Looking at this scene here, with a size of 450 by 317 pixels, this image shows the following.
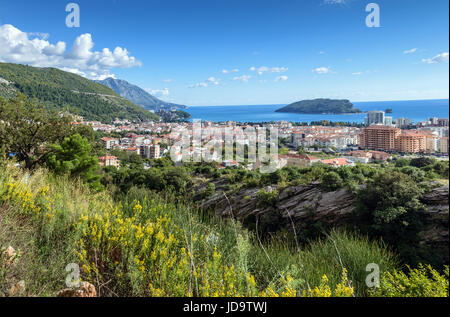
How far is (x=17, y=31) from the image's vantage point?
3.78 m

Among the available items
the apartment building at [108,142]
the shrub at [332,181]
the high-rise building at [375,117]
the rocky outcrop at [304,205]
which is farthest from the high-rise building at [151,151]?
the high-rise building at [375,117]

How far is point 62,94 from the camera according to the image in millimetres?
15461

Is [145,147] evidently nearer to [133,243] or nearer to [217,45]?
[217,45]

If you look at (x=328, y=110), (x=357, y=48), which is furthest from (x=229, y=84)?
(x=328, y=110)

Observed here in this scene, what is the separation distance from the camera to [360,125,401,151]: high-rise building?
11942mm

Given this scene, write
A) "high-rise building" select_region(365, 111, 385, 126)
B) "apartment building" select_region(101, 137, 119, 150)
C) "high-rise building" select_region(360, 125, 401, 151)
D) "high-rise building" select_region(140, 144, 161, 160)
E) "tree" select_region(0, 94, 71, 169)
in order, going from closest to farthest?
1. "tree" select_region(0, 94, 71, 169)
2. "high-rise building" select_region(360, 125, 401, 151)
3. "high-rise building" select_region(365, 111, 385, 126)
4. "apartment building" select_region(101, 137, 119, 150)
5. "high-rise building" select_region(140, 144, 161, 160)

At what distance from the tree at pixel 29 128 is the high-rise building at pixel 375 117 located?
16.0 m

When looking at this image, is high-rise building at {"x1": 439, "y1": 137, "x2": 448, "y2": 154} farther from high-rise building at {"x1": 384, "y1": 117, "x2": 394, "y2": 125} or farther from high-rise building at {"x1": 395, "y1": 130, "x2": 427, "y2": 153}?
high-rise building at {"x1": 384, "y1": 117, "x2": 394, "y2": 125}

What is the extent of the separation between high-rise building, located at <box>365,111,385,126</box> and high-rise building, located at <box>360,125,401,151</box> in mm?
664

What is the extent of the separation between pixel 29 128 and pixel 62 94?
5993 millimetres

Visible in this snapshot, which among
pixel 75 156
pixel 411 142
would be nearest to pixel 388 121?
pixel 411 142

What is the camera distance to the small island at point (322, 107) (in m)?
18.0

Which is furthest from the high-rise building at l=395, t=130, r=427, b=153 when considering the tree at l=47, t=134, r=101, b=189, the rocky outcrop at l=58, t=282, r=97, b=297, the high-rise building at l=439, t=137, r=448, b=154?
the tree at l=47, t=134, r=101, b=189

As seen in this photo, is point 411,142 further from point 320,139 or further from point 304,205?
point 320,139
